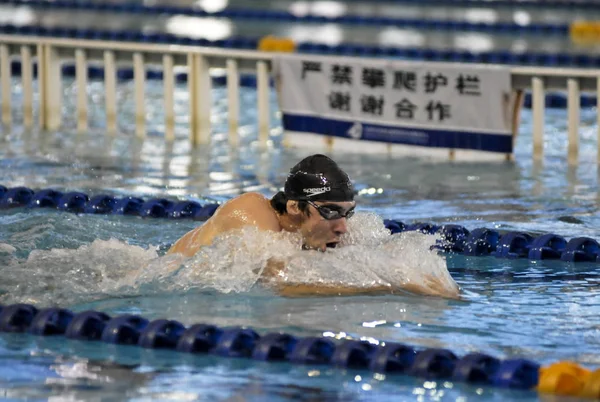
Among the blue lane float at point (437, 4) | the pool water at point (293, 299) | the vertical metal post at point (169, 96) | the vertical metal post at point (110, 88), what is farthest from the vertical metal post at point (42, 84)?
the blue lane float at point (437, 4)

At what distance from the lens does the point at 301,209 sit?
436 centimetres

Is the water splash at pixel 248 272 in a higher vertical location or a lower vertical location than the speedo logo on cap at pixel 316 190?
lower

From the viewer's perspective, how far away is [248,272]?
4449mm

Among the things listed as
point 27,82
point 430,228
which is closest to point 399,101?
point 430,228

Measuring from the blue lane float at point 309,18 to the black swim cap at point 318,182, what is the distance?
10.6 m

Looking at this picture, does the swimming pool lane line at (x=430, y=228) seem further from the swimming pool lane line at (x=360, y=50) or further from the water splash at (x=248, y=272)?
the swimming pool lane line at (x=360, y=50)

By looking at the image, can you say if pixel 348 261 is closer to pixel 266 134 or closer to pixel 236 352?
pixel 236 352

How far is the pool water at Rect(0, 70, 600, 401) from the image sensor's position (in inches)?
136

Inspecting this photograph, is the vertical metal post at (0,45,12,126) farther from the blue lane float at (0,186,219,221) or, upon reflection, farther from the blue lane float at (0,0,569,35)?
the blue lane float at (0,0,569,35)

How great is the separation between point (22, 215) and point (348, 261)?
2229 mm

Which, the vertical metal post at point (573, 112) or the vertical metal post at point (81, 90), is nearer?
the vertical metal post at point (573, 112)

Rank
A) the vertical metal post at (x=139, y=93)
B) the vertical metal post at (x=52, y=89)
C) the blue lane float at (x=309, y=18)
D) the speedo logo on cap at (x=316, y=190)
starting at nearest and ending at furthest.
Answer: the speedo logo on cap at (x=316, y=190), the vertical metal post at (x=139, y=93), the vertical metal post at (x=52, y=89), the blue lane float at (x=309, y=18)

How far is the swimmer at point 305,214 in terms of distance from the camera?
4316 millimetres

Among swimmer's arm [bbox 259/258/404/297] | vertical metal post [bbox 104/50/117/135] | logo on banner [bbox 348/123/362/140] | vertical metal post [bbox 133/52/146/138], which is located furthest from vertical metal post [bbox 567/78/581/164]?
swimmer's arm [bbox 259/258/404/297]
